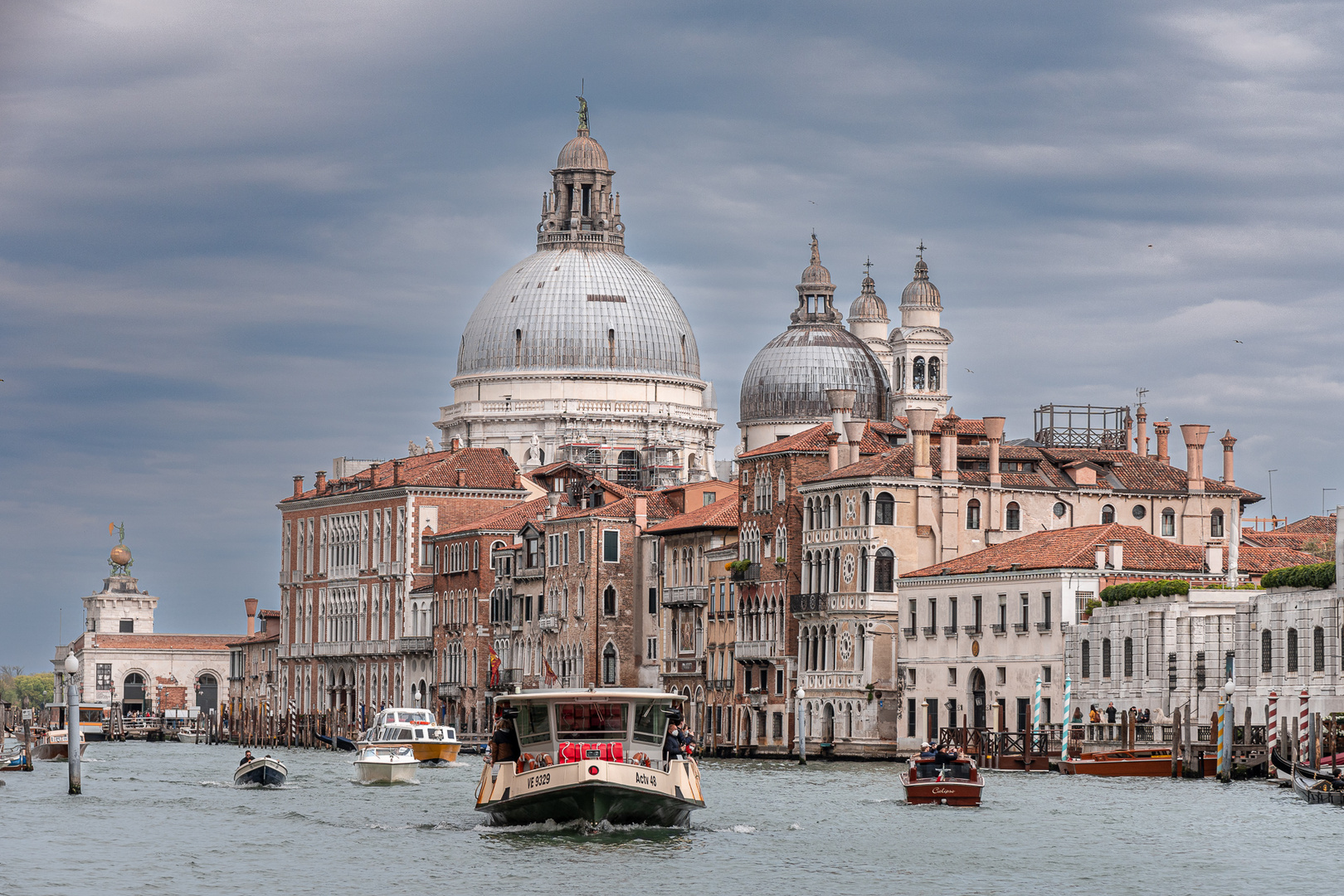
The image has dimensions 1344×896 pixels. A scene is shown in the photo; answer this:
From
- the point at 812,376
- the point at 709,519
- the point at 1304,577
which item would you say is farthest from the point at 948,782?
the point at 812,376

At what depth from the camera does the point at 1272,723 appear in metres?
63.6

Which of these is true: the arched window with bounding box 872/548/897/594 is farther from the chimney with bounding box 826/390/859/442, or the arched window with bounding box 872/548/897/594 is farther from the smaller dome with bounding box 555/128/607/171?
the smaller dome with bounding box 555/128/607/171

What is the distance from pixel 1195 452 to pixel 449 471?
41112 mm

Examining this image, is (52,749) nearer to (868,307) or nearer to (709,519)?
(709,519)

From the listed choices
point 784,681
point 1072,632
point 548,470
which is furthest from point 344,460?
point 1072,632

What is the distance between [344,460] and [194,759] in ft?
118

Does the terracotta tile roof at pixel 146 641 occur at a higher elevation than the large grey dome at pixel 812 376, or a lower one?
lower

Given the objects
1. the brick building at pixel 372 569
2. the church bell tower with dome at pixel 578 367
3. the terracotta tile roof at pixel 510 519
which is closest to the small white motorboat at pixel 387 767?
the terracotta tile roof at pixel 510 519

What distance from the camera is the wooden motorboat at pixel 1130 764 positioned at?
63812 millimetres

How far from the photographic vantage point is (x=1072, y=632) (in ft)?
253

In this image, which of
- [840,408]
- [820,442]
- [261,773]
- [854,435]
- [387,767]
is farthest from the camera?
[840,408]

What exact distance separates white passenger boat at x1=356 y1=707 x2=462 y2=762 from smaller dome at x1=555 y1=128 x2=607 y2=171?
62386mm

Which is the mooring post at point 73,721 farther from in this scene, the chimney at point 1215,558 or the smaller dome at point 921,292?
the smaller dome at point 921,292

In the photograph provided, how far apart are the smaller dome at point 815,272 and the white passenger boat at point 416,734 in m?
53.8
